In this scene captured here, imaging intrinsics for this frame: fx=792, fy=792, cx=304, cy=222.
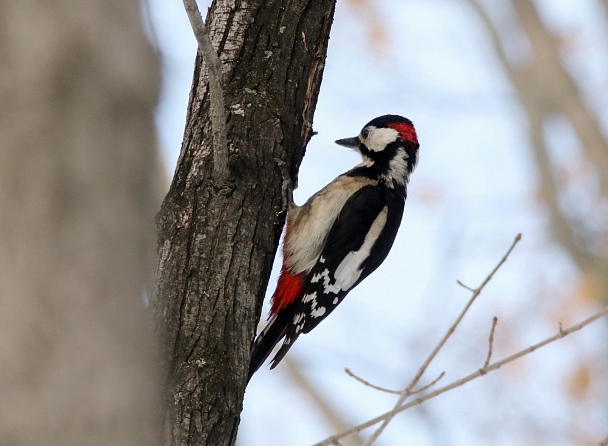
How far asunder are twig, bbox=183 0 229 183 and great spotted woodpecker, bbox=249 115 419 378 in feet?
3.74

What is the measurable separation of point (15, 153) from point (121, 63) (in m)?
0.21

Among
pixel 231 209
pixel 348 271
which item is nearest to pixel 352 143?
pixel 348 271

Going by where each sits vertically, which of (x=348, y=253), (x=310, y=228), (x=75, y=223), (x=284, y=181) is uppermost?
(x=310, y=228)

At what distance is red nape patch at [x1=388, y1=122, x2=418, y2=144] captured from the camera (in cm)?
425

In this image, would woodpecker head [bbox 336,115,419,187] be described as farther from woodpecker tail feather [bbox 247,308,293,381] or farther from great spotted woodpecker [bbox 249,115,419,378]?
woodpecker tail feather [bbox 247,308,293,381]

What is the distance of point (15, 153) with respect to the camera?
3.80ft

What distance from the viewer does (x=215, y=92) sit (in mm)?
2424

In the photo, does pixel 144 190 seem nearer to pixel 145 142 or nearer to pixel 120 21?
Result: pixel 145 142

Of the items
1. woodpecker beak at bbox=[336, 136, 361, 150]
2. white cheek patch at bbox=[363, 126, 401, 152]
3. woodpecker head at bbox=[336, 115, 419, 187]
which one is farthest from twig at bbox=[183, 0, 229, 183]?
woodpecker beak at bbox=[336, 136, 361, 150]

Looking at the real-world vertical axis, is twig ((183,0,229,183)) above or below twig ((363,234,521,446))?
above

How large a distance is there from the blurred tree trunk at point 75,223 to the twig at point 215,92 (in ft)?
3.11

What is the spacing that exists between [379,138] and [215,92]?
1.94 metres

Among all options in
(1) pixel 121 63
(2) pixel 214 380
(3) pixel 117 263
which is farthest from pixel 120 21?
(2) pixel 214 380

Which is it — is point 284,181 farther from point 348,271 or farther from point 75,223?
point 75,223
